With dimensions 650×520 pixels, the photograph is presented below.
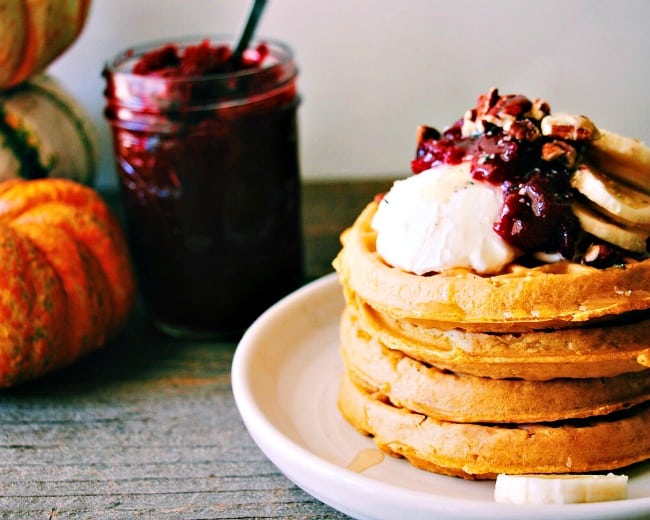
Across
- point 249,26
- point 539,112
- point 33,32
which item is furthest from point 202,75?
point 539,112

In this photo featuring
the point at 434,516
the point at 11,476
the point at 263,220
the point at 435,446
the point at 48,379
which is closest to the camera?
the point at 434,516

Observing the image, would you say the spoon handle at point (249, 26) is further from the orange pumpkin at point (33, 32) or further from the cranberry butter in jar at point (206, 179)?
the orange pumpkin at point (33, 32)

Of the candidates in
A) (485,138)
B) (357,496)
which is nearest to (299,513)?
(357,496)

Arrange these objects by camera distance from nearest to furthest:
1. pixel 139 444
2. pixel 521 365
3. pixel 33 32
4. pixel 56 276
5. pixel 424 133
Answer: pixel 521 365 < pixel 424 133 < pixel 139 444 < pixel 56 276 < pixel 33 32

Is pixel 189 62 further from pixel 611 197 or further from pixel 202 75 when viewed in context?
pixel 611 197

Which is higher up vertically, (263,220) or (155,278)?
(263,220)

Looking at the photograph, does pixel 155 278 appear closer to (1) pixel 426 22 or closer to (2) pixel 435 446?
(2) pixel 435 446
